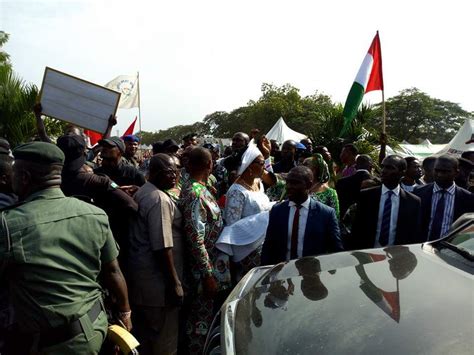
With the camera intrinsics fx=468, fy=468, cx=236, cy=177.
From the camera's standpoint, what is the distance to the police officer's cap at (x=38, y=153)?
7.43 feet

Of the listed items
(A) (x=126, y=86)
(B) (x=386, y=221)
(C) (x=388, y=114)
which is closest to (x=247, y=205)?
(B) (x=386, y=221)

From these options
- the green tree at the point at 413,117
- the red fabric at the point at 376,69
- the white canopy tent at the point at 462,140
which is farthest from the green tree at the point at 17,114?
the green tree at the point at 413,117

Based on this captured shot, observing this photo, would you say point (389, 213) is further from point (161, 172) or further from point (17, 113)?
point (17, 113)

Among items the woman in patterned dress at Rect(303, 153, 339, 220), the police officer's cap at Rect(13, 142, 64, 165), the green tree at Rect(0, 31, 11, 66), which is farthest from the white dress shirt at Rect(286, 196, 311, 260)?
the green tree at Rect(0, 31, 11, 66)

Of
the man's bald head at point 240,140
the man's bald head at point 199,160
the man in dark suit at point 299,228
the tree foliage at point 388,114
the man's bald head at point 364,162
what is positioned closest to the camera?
the man in dark suit at point 299,228

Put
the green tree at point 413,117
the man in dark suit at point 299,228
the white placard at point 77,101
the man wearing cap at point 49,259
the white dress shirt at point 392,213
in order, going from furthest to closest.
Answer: the green tree at point 413,117
the white placard at point 77,101
the white dress shirt at point 392,213
the man in dark suit at point 299,228
the man wearing cap at point 49,259

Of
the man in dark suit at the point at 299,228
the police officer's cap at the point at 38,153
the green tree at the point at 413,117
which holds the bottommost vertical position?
the green tree at the point at 413,117

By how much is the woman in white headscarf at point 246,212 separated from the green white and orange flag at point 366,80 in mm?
4243

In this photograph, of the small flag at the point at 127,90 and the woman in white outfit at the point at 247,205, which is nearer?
the woman in white outfit at the point at 247,205

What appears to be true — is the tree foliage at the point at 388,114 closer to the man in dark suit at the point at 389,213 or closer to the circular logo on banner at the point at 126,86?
the circular logo on banner at the point at 126,86

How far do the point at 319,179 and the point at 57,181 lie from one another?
9.36ft

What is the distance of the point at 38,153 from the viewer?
2266 millimetres

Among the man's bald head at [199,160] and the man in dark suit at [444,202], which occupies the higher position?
the man's bald head at [199,160]

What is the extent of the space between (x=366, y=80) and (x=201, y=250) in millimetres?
5620
